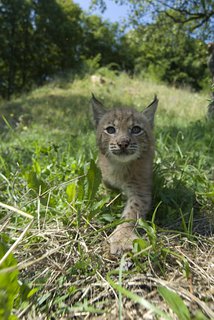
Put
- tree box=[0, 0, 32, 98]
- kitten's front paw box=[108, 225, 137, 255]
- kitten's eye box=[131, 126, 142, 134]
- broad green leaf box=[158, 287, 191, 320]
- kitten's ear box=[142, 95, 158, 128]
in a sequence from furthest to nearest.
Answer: tree box=[0, 0, 32, 98]
kitten's ear box=[142, 95, 158, 128]
kitten's eye box=[131, 126, 142, 134]
kitten's front paw box=[108, 225, 137, 255]
broad green leaf box=[158, 287, 191, 320]

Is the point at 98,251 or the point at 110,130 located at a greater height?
the point at 110,130

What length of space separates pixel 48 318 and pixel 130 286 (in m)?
0.38

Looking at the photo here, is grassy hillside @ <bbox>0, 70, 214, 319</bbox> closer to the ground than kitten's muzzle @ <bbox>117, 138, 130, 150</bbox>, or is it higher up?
closer to the ground

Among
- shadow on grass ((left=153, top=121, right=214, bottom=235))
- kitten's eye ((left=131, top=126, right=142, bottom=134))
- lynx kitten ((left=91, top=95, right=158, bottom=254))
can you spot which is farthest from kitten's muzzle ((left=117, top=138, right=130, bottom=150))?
shadow on grass ((left=153, top=121, right=214, bottom=235))

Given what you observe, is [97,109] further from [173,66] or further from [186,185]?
[173,66]

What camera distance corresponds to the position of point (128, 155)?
2.26m

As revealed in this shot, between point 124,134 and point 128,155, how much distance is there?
18cm

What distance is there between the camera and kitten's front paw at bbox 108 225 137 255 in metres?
1.64

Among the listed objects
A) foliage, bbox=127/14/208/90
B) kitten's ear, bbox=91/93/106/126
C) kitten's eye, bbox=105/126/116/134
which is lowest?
foliage, bbox=127/14/208/90

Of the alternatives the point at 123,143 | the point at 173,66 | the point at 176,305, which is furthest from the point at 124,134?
the point at 173,66

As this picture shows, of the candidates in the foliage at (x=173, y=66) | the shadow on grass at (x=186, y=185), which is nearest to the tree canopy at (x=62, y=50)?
the foliage at (x=173, y=66)

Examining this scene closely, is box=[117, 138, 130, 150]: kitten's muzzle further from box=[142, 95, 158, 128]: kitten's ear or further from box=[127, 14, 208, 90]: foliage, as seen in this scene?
box=[127, 14, 208, 90]: foliage

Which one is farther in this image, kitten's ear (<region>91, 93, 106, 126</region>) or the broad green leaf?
kitten's ear (<region>91, 93, 106, 126</region>)

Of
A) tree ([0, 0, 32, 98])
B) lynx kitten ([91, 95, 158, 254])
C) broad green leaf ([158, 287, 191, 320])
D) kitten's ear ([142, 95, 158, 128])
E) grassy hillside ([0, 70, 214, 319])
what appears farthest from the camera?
tree ([0, 0, 32, 98])
